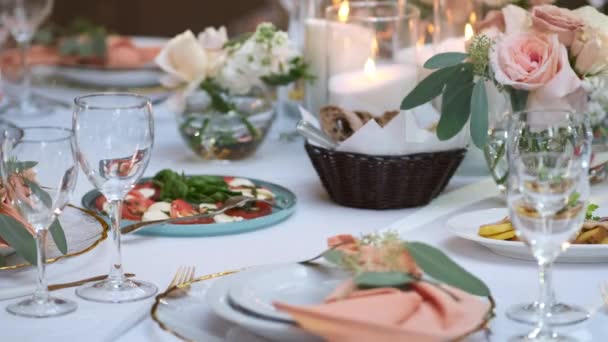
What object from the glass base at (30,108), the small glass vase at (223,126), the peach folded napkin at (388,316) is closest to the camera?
the peach folded napkin at (388,316)

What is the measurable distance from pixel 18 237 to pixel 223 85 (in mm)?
713

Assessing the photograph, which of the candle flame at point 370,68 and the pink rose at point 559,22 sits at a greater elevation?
the pink rose at point 559,22

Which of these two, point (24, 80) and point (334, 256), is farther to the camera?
point (24, 80)

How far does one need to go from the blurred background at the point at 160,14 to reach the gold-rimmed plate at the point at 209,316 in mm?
4655

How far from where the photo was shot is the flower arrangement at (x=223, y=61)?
181 cm

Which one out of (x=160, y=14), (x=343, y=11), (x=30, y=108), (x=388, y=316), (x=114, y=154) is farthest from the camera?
(x=160, y=14)

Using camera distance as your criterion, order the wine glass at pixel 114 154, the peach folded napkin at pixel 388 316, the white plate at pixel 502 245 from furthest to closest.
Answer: the white plate at pixel 502 245
the wine glass at pixel 114 154
the peach folded napkin at pixel 388 316

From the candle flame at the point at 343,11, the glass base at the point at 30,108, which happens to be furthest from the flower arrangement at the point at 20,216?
the glass base at the point at 30,108

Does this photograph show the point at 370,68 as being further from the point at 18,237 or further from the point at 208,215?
the point at 18,237

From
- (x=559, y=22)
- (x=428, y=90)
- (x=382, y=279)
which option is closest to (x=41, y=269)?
(x=382, y=279)

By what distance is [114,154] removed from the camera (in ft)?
3.66

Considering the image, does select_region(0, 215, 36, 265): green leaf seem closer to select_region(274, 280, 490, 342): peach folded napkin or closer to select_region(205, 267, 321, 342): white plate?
select_region(205, 267, 321, 342): white plate

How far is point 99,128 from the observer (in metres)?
1.11

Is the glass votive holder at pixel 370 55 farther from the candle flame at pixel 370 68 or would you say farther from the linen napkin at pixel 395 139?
the linen napkin at pixel 395 139
